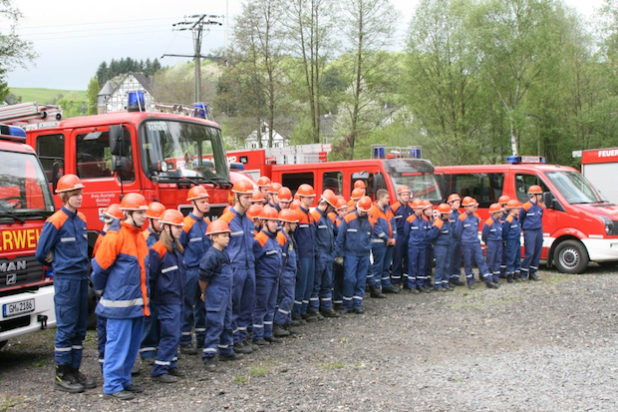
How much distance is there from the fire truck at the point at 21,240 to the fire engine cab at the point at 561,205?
9.86m

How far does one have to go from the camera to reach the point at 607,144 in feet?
101

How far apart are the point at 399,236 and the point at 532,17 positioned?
918 inches

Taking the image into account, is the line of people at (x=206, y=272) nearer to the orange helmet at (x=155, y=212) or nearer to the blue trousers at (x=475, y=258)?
the orange helmet at (x=155, y=212)

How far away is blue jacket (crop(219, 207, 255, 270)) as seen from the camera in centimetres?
696

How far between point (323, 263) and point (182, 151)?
266cm

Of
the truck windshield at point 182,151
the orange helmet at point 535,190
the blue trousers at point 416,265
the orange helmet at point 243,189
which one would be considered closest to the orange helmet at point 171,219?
the orange helmet at point 243,189

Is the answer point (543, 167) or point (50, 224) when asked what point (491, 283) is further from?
point (50, 224)

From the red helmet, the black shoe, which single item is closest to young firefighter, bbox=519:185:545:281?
the red helmet

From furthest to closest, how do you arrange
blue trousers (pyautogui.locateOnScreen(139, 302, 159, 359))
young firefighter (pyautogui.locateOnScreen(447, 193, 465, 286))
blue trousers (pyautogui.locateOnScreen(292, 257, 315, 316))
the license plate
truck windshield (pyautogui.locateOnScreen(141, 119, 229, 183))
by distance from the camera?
young firefighter (pyautogui.locateOnScreen(447, 193, 465, 286)) < blue trousers (pyautogui.locateOnScreen(292, 257, 315, 316)) < truck windshield (pyautogui.locateOnScreen(141, 119, 229, 183)) < blue trousers (pyautogui.locateOnScreen(139, 302, 159, 359)) < the license plate

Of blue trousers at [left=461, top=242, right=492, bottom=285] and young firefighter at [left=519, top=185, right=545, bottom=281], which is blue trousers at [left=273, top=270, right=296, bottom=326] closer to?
blue trousers at [left=461, top=242, right=492, bottom=285]

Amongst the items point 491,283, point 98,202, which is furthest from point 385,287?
point 98,202

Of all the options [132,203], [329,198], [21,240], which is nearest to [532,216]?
[329,198]

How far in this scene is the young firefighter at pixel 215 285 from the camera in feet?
21.1

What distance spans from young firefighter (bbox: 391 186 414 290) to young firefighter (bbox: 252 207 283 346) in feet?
15.8
